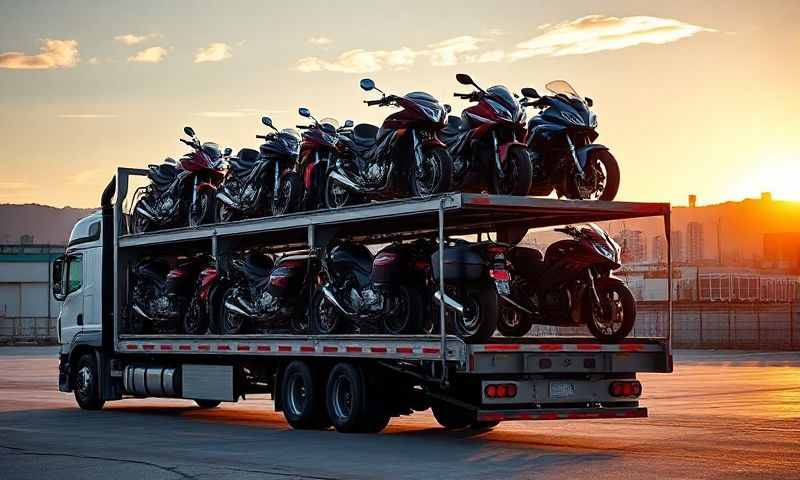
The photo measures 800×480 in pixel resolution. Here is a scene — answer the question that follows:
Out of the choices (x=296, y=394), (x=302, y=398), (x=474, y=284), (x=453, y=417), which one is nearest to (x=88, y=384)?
(x=296, y=394)

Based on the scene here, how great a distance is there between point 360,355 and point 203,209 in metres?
5.89

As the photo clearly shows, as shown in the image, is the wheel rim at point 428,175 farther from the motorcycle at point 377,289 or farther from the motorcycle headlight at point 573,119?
the motorcycle headlight at point 573,119

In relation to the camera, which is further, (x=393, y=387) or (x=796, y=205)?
(x=796, y=205)

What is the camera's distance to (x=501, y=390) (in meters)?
15.0

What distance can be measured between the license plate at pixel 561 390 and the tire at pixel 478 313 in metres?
0.92

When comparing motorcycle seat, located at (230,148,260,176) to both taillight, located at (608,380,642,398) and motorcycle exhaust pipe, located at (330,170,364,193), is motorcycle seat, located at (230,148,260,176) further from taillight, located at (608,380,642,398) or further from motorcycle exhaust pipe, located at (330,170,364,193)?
taillight, located at (608,380,642,398)

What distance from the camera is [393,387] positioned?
1673 cm

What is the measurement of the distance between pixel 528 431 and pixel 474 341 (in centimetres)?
264

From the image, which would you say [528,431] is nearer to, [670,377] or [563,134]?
[563,134]

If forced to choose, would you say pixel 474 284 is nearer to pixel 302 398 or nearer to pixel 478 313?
pixel 478 313

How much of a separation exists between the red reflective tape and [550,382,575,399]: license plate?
70 centimetres

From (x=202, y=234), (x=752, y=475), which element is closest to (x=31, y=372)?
(x=202, y=234)

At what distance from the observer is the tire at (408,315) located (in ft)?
55.1

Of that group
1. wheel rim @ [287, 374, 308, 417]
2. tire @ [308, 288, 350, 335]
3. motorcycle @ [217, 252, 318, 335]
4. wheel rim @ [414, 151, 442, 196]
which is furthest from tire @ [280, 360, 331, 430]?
wheel rim @ [414, 151, 442, 196]
